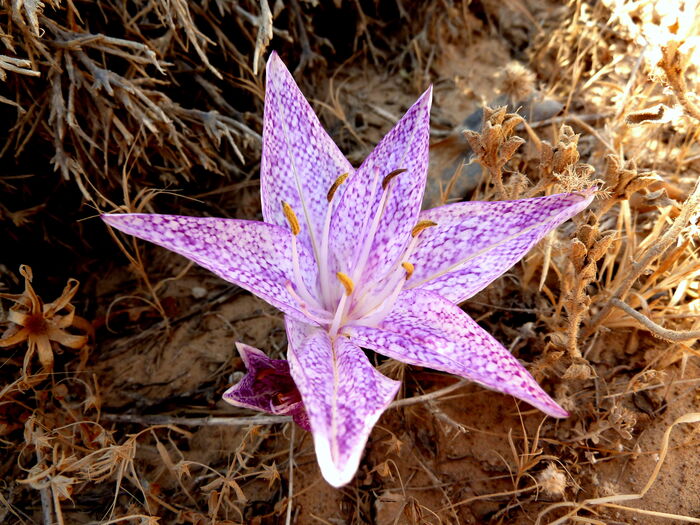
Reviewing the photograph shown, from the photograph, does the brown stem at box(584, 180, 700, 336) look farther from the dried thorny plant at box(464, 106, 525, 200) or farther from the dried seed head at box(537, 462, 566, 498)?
the dried seed head at box(537, 462, 566, 498)

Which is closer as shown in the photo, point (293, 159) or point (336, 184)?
point (336, 184)

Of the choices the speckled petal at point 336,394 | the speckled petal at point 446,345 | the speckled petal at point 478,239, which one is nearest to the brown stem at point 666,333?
the speckled petal at point 478,239

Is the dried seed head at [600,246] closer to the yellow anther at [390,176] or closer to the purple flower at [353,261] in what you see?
the purple flower at [353,261]

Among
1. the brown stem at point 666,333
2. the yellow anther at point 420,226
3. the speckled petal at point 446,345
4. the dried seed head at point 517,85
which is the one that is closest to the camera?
the speckled petal at point 446,345

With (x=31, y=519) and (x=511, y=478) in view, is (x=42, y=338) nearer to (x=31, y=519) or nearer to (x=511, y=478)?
(x=31, y=519)

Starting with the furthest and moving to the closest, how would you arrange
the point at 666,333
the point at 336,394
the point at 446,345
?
the point at 666,333
the point at 446,345
the point at 336,394

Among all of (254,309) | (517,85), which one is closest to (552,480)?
(254,309)

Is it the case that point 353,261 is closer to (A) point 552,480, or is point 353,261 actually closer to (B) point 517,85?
(A) point 552,480
